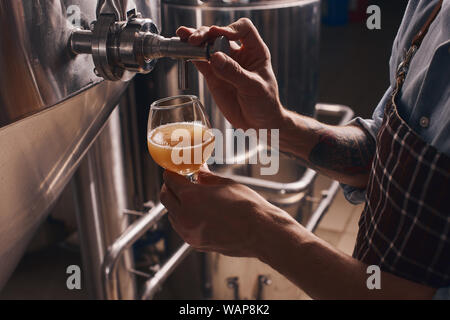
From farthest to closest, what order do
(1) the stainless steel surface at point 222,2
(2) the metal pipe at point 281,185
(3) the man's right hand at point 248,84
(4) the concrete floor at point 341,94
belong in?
(4) the concrete floor at point 341,94, (2) the metal pipe at point 281,185, (1) the stainless steel surface at point 222,2, (3) the man's right hand at point 248,84

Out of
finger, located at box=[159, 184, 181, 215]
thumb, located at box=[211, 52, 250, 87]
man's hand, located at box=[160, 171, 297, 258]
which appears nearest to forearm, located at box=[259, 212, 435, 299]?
man's hand, located at box=[160, 171, 297, 258]

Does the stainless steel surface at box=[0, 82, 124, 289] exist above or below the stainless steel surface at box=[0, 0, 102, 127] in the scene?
below

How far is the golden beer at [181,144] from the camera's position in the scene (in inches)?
Result: 30.2

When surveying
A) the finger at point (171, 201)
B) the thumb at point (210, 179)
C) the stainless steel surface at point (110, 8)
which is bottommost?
the finger at point (171, 201)

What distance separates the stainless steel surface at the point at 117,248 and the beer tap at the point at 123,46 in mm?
415

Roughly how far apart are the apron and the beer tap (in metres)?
0.33

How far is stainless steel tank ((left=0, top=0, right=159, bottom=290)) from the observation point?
0.54 m

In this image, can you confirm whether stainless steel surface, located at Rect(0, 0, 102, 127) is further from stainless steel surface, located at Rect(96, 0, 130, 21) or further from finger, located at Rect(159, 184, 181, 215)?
finger, located at Rect(159, 184, 181, 215)

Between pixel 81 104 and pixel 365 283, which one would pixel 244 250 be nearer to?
pixel 365 283

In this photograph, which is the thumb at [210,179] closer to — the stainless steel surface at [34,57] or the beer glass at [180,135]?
the beer glass at [180,135]

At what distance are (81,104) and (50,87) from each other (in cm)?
12

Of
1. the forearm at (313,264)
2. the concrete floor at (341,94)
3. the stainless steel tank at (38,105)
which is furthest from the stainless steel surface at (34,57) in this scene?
the concrete floor at (341,94)

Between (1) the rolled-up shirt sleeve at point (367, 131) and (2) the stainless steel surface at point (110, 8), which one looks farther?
(1) the rolled-up shirt sleeve at point (367, 131)

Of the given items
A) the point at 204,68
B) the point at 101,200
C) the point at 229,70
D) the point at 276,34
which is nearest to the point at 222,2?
the point at 276,34
